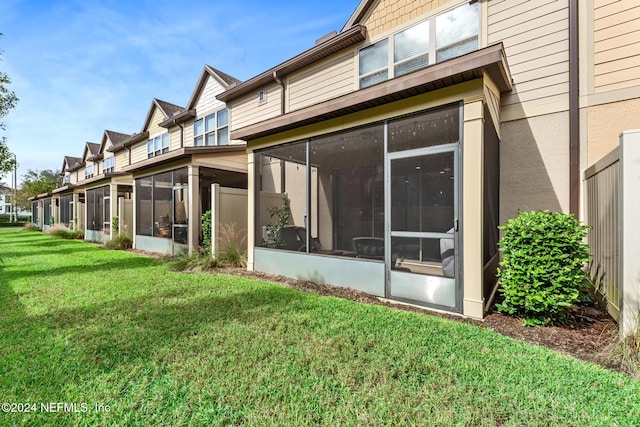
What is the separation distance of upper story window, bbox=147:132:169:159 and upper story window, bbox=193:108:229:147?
2.86 meters

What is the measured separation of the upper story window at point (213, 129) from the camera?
11.5 metres

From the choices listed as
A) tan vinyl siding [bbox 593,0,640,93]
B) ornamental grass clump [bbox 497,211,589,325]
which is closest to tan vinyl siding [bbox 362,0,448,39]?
tan vinyl siding [bbox 593,0,640,93]

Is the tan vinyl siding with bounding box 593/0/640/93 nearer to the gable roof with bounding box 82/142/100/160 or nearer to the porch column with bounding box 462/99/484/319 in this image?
the porch column with bounding box 462/99/484/319

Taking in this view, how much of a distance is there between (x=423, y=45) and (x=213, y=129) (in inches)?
348

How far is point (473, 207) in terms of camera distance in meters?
3.65

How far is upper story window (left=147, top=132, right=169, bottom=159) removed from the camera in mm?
14699

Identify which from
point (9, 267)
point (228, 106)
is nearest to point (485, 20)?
point (228, 106)

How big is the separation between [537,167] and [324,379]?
5267 millimetres

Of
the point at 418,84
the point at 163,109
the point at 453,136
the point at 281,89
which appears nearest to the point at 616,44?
the point at 453,136

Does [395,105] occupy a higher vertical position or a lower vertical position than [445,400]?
higher

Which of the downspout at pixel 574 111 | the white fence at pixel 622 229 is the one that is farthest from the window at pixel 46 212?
the white fence at pixel 622 229

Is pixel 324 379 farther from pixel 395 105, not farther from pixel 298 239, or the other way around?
pixel 298 239

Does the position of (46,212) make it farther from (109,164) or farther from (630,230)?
(630,230)

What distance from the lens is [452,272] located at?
3.94m
